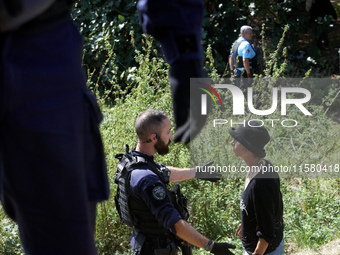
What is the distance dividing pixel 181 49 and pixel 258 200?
2746 millimetres

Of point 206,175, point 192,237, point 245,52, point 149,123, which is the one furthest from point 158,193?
point 245,52

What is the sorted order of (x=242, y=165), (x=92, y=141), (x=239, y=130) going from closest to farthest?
(x=92, y=141), (x=239, y=130), (x=242, y=165)

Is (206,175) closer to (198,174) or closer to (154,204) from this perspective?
(198,174)

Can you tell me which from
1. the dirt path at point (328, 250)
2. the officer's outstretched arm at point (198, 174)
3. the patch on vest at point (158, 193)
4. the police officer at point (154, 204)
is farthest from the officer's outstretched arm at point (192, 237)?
the dirt path at point (328, 250)

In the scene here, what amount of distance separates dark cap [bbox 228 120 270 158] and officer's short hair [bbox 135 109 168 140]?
646 mm

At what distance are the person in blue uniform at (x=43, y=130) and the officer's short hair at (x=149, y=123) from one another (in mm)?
2941

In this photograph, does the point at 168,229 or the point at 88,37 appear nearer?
the point at 168,229

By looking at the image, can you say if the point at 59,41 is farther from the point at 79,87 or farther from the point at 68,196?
the point at 68,196

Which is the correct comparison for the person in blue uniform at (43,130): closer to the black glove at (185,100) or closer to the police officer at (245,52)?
the black glove at (185,100)

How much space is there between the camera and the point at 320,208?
588 cm

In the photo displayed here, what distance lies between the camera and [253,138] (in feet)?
13.1

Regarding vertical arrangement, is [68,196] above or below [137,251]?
above

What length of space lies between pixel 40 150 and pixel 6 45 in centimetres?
21

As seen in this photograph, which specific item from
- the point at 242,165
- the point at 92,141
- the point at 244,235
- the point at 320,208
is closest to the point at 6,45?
the point at 92,141
